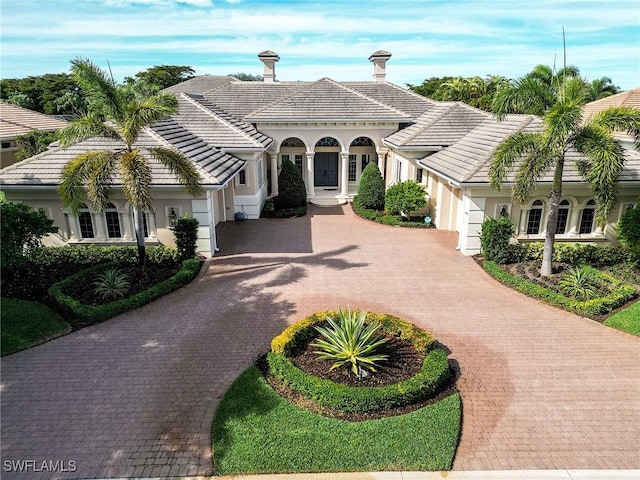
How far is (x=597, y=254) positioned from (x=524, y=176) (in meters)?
4.99

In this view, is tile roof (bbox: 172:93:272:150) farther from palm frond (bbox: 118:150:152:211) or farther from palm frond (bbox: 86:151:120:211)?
palm frond (bbox: 118:150:152:211)

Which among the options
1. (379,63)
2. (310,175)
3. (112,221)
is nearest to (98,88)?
(112,221)

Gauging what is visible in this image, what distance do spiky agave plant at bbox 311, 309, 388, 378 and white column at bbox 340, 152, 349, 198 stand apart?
57.7 ft

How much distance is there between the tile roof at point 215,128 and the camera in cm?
2197

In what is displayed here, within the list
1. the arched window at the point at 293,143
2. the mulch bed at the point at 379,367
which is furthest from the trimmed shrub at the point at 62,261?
the arched window at the point at 293,143

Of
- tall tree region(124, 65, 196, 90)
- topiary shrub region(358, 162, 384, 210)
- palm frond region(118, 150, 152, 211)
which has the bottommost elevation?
topiary shrub region(358, 162, 384, 210)

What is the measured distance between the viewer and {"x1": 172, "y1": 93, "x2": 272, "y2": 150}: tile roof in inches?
865

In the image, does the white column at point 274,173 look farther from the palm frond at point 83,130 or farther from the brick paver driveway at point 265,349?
the palm frond at point 83,130

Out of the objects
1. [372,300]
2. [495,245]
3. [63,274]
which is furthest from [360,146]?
[63,274]

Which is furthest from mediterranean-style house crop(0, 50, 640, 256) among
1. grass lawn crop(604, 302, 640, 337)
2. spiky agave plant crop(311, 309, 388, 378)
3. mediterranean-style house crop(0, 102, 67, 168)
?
mediterranean-style house crop(0, 102, 67, 168)

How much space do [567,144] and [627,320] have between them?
17.8 feet

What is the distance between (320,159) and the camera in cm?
2853

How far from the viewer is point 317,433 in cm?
782

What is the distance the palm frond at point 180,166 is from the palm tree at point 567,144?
9739 mm
